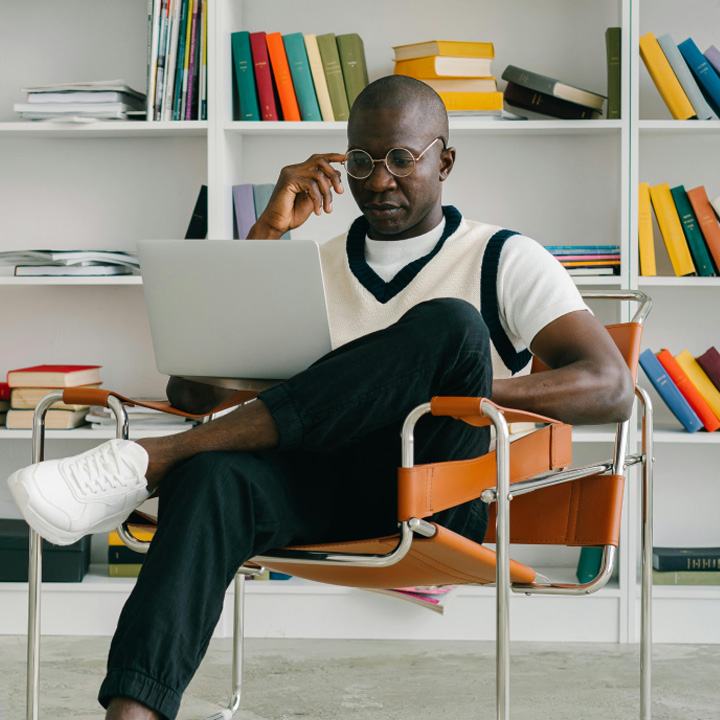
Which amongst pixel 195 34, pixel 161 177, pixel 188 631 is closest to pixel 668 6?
pixel 195 34

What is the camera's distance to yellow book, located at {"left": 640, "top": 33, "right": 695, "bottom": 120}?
2336mm

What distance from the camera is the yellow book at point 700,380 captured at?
238 cm

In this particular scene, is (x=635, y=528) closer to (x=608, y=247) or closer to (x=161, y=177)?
(x=608, y=247)

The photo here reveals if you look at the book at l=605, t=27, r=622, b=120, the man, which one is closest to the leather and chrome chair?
the man

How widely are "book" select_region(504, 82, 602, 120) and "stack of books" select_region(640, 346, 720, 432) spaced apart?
0.65 metres

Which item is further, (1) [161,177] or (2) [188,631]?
(1) [161,177]

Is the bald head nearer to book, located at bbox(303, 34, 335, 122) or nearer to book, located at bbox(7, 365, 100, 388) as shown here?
book, located at bbox(303, 34, 335, 122)

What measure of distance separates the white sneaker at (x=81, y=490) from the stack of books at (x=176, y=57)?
145 centimetres

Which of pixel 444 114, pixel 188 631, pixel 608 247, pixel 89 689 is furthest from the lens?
pixel 608 247

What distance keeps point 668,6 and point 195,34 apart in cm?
132

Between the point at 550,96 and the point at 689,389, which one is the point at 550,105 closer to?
the point at 550,96

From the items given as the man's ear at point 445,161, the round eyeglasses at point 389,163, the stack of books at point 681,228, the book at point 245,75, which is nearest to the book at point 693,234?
the stack of books at point 681,228

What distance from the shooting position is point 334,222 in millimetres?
2676

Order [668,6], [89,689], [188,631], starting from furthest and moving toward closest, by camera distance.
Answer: [668,6]
[89,689]
[188,631]
